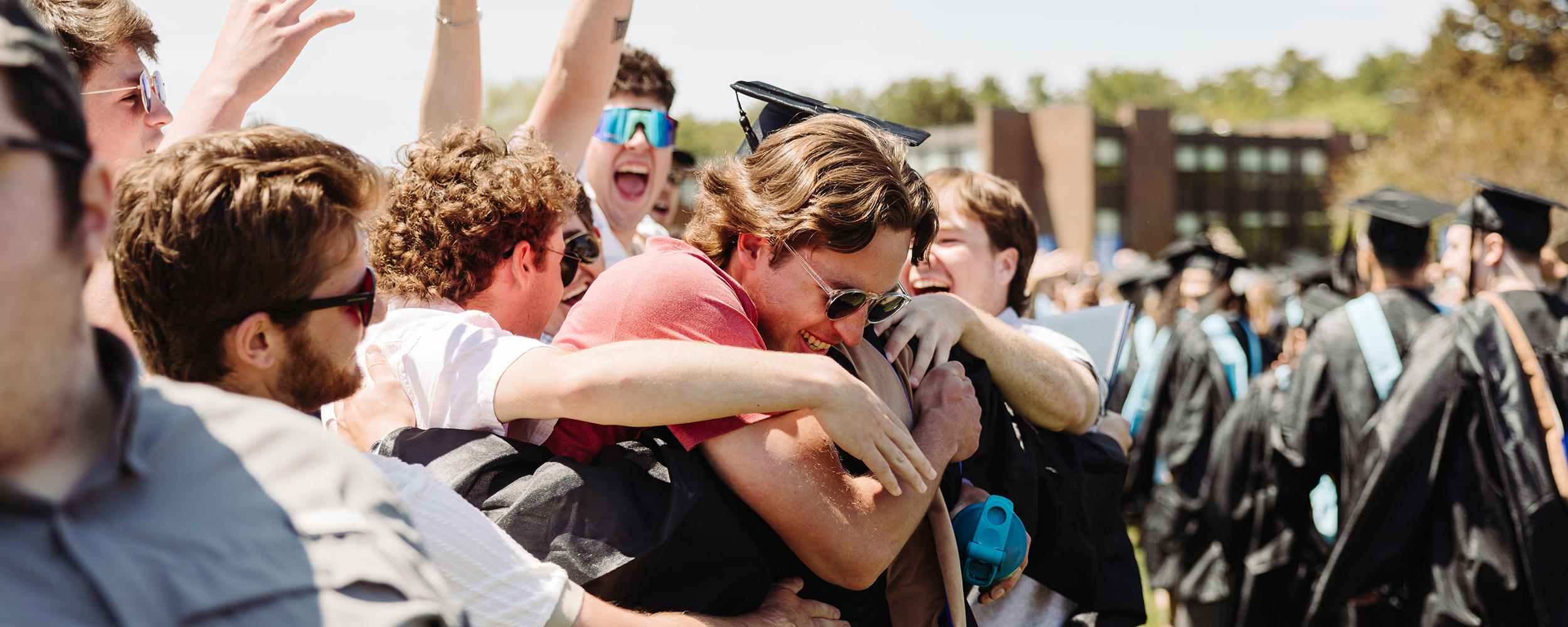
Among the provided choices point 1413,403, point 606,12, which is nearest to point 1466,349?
point 1413,403

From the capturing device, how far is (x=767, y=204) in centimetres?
219

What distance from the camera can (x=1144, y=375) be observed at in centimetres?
896

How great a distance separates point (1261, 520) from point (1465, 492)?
1.39 meters

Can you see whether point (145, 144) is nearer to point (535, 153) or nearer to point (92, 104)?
point (92, 104)

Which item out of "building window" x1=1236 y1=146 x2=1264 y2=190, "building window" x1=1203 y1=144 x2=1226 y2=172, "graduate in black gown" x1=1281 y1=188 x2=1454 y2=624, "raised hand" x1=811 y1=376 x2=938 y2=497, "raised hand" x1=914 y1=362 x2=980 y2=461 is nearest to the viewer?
"raised hand" x1=811 y1=376 x2=938 y2=497

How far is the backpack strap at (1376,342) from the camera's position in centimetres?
510

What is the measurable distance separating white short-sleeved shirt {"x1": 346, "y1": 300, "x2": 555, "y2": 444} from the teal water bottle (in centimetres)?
100

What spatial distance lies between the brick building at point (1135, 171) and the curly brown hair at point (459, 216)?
42573mm

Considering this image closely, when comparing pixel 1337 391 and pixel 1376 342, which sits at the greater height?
pixel 1376 342

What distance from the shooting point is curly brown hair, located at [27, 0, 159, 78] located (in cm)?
238

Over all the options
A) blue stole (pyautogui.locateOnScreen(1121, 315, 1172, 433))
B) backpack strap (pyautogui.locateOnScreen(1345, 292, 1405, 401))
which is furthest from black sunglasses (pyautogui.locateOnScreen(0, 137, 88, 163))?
blue stole (pyautogui.locateOnScreen(1121, 315, 1172, 433))

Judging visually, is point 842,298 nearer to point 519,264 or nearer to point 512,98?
point 519,264

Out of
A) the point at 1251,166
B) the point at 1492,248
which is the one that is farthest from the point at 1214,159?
the point at 1492,248

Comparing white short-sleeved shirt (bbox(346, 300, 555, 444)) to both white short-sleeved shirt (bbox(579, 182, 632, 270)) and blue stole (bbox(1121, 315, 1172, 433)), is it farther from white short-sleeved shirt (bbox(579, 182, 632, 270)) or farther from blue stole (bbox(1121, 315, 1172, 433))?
blue stole (bbox(1121, 315, 1172, 433))
